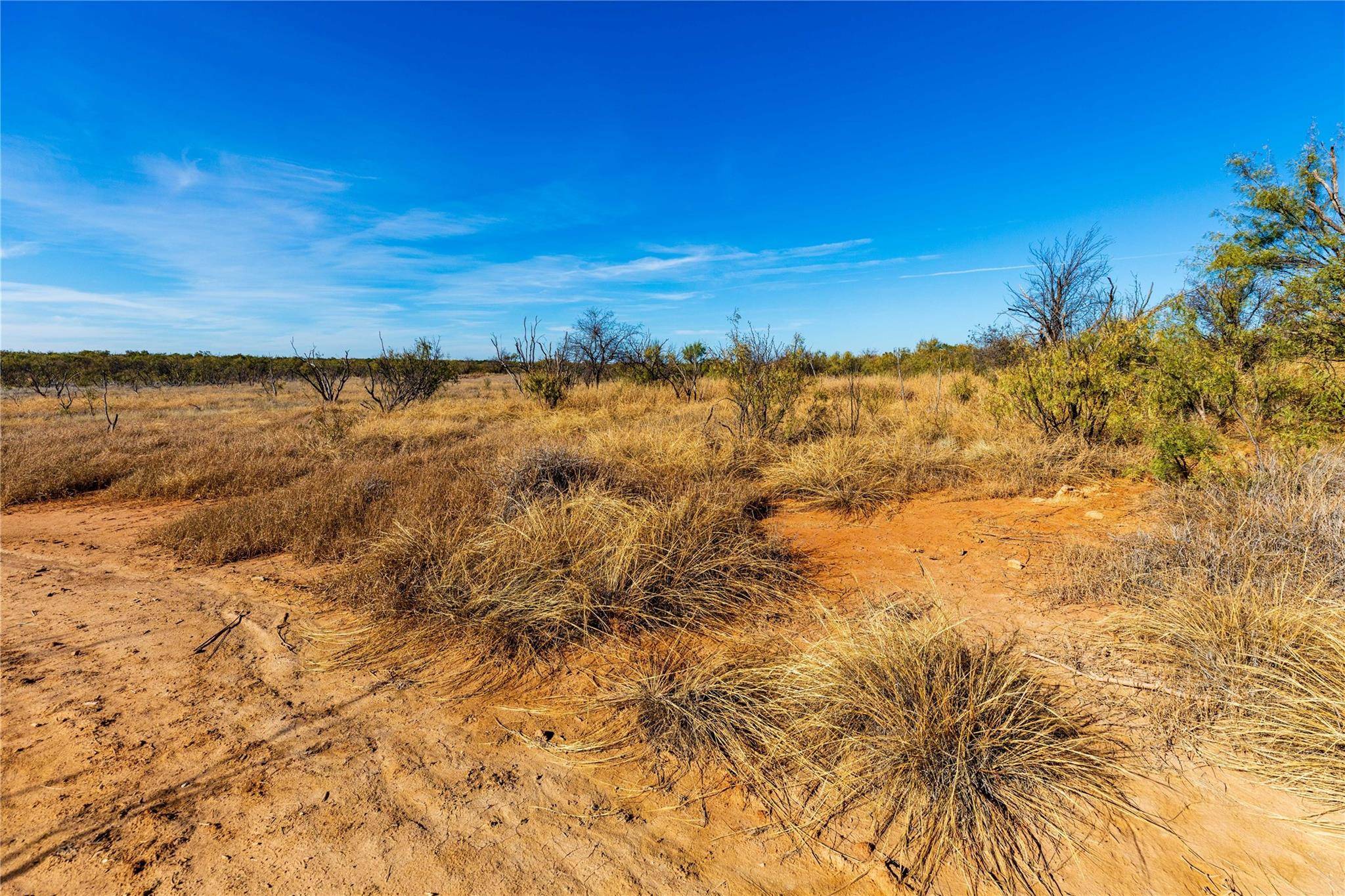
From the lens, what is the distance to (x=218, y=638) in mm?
3514

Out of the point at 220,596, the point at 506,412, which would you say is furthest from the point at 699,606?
the point at 506,412

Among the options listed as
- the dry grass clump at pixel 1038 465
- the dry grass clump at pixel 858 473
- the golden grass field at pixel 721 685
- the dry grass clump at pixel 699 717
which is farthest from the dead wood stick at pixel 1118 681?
the dry grass clump at pixel 1038 465

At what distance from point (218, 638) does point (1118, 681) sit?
523 centimetres

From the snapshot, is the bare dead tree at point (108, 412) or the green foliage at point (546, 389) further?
the green foliage at point (546, 389)

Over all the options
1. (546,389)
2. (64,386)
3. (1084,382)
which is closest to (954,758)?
(1084,382)

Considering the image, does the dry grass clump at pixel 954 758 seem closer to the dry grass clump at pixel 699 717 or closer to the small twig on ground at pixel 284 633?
the dry grass clump at pixel 699 717

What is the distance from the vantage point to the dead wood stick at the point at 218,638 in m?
3.36

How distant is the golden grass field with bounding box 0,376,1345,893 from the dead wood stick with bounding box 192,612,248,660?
0.10 metres

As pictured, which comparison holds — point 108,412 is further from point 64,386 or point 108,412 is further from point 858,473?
point 64,386

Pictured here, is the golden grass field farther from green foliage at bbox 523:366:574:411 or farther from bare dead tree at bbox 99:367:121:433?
green foliage at bbox 523:366:574:411

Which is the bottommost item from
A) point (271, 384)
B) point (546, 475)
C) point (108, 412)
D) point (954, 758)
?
point (954, 758)

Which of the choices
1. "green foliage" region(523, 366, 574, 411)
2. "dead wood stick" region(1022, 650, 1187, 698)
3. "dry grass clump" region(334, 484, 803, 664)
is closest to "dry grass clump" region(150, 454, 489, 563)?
"dry grass clump" region(334, 484, 803, 664)

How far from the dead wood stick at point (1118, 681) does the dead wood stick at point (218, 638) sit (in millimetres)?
4846

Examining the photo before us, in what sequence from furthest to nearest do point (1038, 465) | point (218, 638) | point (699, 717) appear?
point (1038, 465), point (218, 638), point (699, 717)
